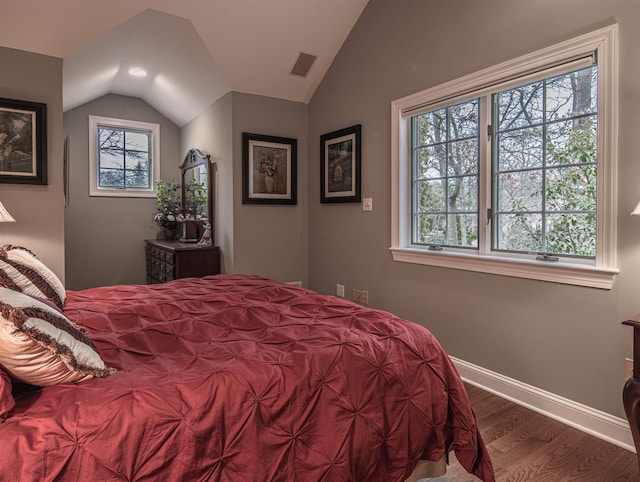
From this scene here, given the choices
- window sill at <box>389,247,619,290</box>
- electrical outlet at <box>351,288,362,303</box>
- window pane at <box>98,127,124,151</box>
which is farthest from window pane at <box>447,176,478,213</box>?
window pane at <box>98,127,124,151</box>

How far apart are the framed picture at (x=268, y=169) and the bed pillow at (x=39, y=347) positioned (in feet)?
9.61

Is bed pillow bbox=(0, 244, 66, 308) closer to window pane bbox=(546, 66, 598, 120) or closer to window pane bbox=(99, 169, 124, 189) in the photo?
window pane bbox=(546, 66, 598, 120)

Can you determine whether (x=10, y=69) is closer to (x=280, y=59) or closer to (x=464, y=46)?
(x=280, y=59)

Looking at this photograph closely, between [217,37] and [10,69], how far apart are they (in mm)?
1558

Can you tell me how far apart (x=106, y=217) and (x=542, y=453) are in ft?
16.5

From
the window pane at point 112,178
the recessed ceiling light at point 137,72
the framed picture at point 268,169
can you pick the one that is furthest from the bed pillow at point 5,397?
the window pane at point 112,178

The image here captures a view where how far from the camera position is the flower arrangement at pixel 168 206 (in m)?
4.94

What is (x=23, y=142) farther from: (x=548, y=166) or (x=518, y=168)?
(x=548, y=166)

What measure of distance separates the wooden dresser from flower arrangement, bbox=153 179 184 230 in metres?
0.48

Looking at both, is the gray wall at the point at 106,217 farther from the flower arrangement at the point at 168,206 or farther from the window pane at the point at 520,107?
the window pane at the point at 520,107

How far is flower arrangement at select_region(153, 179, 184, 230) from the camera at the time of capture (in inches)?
194

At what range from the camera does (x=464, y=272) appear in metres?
2.83

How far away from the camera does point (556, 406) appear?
→ 91.3 inches

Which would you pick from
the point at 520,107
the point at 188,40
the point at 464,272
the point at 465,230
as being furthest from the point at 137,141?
the point at 520,107
